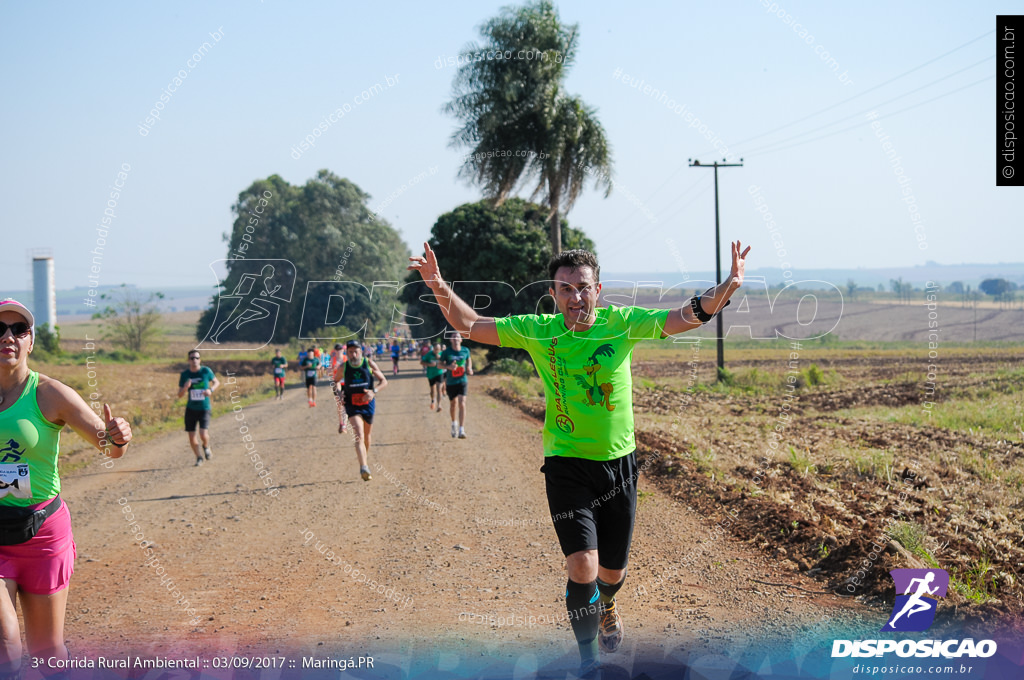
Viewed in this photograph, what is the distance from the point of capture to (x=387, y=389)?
29.3 m

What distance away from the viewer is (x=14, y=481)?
3672 millimetres

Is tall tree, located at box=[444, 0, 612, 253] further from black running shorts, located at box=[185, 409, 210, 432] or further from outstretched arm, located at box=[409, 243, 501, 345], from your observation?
outstretched arm, located at box=[409, 243, 501, 345]

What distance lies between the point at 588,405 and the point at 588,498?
1.60ft

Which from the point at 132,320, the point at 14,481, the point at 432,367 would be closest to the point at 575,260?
the point at 14,481

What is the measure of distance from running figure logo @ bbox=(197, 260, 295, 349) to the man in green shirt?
68.9 ft

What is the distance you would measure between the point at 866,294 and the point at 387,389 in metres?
94.7

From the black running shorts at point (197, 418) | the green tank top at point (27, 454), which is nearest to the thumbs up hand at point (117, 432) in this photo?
the green tank top at point (27, 454)

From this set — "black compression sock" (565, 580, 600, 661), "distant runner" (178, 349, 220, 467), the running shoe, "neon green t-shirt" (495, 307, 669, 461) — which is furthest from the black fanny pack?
"distant runner" (178, 349, 220, 467)

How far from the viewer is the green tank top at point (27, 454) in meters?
3.66

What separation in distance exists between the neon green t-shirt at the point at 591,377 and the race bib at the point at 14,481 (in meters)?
2.43

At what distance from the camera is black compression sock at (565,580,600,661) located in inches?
164

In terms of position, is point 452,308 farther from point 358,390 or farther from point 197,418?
point 197,418

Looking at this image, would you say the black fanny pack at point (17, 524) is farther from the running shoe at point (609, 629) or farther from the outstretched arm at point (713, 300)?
the outstretched arm at point (713, 300)

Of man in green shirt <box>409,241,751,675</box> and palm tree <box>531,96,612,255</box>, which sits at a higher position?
palm tree <box>531,96,612,255</box>
